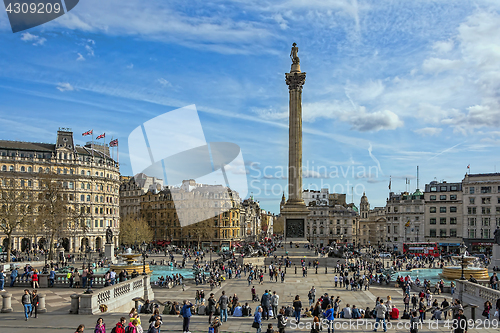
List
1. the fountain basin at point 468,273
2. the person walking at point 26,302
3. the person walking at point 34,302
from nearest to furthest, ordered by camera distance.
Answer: the person walking at point 26,302
the person walking at point 34,302
the fountain basin at point 468,273

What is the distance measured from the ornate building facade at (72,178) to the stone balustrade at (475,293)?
65.2m

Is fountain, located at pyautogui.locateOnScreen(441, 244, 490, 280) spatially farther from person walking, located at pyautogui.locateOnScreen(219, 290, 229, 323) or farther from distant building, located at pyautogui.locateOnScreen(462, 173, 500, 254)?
distant building, located at pyautogui.locateOnScreen(462, 173, 500, 254)

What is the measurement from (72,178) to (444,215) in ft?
264

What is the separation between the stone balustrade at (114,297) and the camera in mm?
20859

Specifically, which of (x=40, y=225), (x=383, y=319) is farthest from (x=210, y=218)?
(x=383, y=319)

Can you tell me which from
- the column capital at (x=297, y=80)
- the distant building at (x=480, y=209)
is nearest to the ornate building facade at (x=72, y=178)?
the column capital at (x=297, y=80)

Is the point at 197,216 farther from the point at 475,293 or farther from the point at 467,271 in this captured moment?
the point at 475,293

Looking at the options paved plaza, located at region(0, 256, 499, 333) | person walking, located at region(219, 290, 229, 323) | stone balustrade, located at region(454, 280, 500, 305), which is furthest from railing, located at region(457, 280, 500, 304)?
person walking, located at region(219, 290, 229, 323)

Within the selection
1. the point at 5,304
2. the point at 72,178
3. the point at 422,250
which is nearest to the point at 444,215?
the point at 422,250

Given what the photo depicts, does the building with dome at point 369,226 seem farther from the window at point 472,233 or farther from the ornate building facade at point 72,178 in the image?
the ornate building facade at point 72,178

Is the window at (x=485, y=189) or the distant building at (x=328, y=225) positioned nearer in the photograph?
the window at (x=485, y=189)

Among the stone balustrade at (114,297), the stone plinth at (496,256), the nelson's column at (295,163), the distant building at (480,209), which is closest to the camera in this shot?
the stone balustrade at (114,297)

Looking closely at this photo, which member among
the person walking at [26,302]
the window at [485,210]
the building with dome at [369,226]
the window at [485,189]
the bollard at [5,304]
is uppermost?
the window at [485,189]

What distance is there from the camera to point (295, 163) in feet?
233
